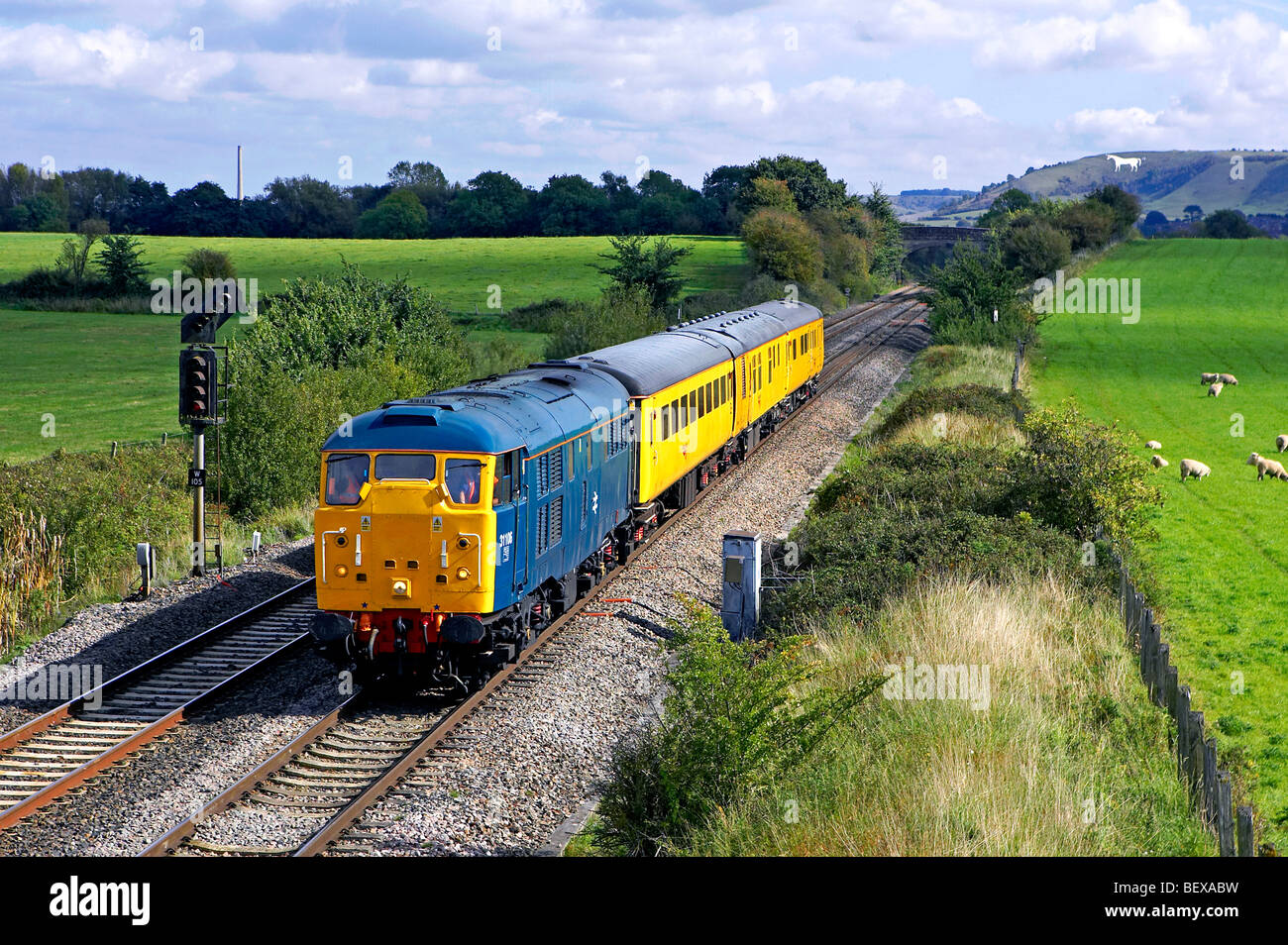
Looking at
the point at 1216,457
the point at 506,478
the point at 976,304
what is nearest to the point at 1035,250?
the point at 976,304

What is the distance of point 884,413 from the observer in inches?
1469

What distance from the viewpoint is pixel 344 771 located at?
11.8 m

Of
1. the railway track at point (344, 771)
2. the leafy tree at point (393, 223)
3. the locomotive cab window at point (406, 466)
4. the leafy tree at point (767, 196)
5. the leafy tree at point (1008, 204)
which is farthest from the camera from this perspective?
the leafy tree at point (1008, 204)

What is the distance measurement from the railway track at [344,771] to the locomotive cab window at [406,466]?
2597 mm

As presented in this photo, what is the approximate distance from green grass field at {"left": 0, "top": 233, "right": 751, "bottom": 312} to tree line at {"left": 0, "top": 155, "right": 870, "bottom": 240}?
814 centimetres

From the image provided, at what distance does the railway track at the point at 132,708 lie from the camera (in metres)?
11.6

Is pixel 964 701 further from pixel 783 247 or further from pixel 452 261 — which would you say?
pixel 452 261

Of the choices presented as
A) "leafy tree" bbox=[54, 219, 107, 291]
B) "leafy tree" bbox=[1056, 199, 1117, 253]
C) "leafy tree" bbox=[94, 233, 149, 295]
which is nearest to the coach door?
"leafy tree" bbox=[94, 233, 149, 295]

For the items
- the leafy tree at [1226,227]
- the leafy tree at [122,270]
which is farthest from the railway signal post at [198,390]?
the leafy tree at [1226,227]

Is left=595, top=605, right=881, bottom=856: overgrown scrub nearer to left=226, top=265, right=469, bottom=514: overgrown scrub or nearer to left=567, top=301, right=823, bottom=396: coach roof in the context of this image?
left=567, top=301, right=823, bottom=396: coach roof

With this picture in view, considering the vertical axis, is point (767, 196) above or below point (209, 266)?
above

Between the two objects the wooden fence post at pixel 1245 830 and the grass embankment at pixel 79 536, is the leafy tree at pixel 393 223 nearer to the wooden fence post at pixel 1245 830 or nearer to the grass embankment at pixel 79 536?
the grass embankment at pixel 79 536

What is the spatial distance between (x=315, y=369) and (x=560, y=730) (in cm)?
1855
